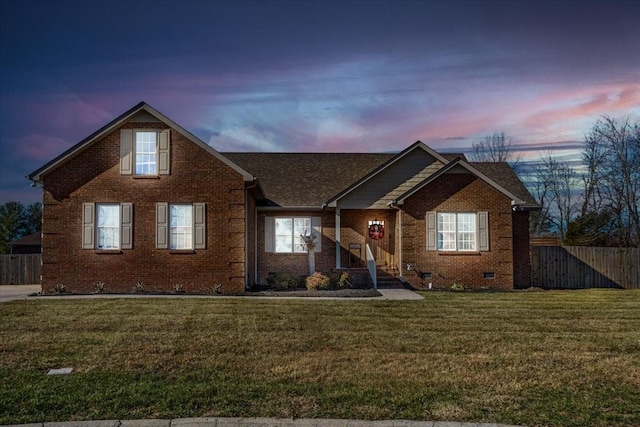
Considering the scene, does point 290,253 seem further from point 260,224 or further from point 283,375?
point 283,375

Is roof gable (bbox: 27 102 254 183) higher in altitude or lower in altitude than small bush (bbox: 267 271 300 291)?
higher

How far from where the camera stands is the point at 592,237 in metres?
A: 35.9

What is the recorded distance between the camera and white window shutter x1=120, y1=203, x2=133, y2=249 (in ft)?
66.7

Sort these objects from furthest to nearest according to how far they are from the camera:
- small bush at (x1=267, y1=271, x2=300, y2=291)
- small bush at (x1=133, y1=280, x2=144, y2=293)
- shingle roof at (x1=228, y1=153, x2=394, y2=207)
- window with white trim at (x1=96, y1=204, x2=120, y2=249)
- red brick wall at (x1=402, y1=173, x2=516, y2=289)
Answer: shingle roof at (x1=228, y1=153, x2=394, y2=207), red brick wall at (x1=402, y1=173, x2=516, y2=289), small bush at (x1=267, y1=271, x2=300, y2=291), window with white trim at (x1=96, y1=204, x2=120, y2=249), small bush at (x1=133, y1=280, x2=144, y2=293)

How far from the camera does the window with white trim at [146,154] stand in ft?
67.6

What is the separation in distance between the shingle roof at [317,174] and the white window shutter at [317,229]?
661 millimetres

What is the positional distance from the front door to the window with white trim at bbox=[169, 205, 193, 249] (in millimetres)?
7670

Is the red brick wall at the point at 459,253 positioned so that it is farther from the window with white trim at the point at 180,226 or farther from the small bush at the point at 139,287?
the small bush at the point at 139,287

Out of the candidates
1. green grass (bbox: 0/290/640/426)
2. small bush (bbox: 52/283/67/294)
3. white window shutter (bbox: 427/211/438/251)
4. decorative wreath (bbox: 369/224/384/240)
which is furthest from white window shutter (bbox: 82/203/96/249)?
white window shutter (bbox: 427/211/438/251)

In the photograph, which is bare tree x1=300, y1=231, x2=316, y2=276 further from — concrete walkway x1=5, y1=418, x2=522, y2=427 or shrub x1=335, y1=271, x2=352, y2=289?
concrete walkway x1=5, y1=418, x2=522, y2=427

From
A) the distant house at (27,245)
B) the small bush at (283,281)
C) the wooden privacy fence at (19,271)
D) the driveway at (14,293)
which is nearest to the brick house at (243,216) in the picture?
the small bush at (283,281)

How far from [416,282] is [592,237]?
18.4 m

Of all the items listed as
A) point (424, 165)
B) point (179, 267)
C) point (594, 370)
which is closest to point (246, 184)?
point (179, 267)

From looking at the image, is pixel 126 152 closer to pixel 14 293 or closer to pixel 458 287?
pixel 14 293
